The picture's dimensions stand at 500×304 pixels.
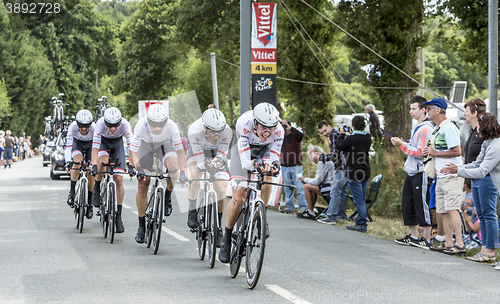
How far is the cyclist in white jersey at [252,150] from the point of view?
22.5 ft

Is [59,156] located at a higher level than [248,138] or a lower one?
lower

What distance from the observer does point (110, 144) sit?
10844 millimetres

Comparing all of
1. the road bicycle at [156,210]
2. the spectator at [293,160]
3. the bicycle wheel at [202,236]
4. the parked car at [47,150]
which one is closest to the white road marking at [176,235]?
the road bicycle at [156,210]

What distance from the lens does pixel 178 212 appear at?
47.5 ft

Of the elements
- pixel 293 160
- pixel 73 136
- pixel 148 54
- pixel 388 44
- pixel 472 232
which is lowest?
pixel 472 232

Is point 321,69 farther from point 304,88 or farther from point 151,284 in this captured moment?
point 151,284

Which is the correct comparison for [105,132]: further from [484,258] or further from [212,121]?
[484,258]

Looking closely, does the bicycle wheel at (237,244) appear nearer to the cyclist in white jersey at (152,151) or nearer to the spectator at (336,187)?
the cyclist in white jersey at (152,151)

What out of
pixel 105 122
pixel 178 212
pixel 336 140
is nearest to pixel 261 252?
pixel 105 122

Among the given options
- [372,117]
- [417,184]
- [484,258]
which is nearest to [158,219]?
[417,184]

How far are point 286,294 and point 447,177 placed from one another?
3.78m

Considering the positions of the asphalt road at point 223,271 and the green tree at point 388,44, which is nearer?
the asphalt road at point 223,271

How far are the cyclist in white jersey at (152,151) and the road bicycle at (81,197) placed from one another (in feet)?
6.87

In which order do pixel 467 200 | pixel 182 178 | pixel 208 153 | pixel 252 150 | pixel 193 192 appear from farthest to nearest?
pixel 467 200
pixel 193 192
pixel 208 153
pixel 182 178
pixel 252 150
